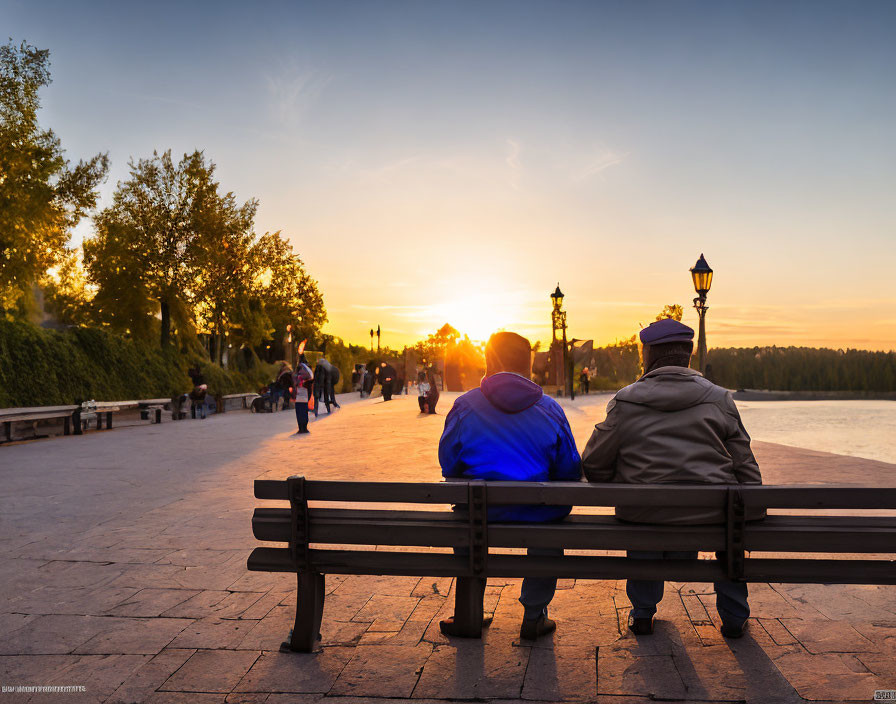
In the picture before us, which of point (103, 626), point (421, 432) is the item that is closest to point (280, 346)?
point (421, 432)

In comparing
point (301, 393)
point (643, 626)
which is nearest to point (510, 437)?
point (643, 626)

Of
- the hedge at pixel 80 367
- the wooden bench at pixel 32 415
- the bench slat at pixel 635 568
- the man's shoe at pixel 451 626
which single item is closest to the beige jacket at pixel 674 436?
the bench slat at pixel 635 568

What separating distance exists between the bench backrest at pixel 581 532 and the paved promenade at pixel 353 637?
45cm

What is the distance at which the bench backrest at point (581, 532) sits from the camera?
3270 mm

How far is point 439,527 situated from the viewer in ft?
11.3

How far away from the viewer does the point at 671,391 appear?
3535 mm

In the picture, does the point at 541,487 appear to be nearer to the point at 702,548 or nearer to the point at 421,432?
the point at 702,548

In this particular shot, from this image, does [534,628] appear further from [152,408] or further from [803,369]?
[803,369]

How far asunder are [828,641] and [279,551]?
2.84 meters

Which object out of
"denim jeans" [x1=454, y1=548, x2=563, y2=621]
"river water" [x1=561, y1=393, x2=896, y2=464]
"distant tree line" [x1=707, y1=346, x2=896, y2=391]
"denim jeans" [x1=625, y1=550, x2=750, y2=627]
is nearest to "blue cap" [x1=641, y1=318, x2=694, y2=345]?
"denim jeans" [x1=625, y1=550, x2=750, y2=627]

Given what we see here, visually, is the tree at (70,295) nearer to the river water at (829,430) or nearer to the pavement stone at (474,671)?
the river water at (829,430)

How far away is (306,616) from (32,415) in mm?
15011

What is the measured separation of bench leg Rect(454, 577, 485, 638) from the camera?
382 cm

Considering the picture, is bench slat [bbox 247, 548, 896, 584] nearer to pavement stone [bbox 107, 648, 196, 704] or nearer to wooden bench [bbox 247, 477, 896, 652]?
wooden bench [bbox 247, 477, 896, 652]
